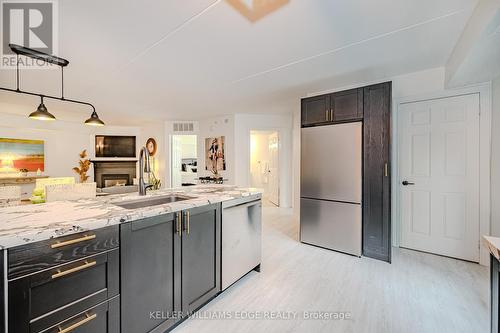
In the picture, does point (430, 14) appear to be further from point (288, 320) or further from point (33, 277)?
point (33, 277)

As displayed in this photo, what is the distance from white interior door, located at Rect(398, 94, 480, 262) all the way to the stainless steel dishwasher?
219 cm

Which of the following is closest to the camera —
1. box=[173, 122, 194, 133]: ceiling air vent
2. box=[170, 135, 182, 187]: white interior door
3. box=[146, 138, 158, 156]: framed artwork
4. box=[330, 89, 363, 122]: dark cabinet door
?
box=[330, 89, 363, 122]: dark cabinet door

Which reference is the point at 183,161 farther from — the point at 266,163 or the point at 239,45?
the point at 239,45

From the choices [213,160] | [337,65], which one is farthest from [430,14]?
[213,160]

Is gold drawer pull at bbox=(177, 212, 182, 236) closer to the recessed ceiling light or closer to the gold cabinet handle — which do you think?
the gold cabinet handle

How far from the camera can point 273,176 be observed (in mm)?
6457

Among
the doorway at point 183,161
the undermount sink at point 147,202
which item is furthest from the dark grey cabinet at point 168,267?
Result: the doorway at point 183,161

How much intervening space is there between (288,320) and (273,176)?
4866 mm

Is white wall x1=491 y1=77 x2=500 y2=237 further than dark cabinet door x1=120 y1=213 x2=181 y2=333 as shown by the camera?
Yes

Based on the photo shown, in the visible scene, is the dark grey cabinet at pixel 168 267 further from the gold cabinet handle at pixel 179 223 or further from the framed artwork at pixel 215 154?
the framed artwork at pixel 215 154

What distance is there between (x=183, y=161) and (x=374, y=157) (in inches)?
253

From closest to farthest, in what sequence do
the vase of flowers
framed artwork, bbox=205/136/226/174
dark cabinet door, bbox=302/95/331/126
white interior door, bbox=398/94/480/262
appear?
white interior door, bbox=398/94/480/262 → dark cabinet door, bbox=302/95/331/126 → framed artwork, bbox=205/136/226/174 → the vase of flowers

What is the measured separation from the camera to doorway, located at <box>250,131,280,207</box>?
610 centimetres

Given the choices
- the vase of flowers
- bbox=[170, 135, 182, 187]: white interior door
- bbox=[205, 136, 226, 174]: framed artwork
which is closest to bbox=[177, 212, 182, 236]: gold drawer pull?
bbox=[205, 136, 226, 174]: framed artwork
